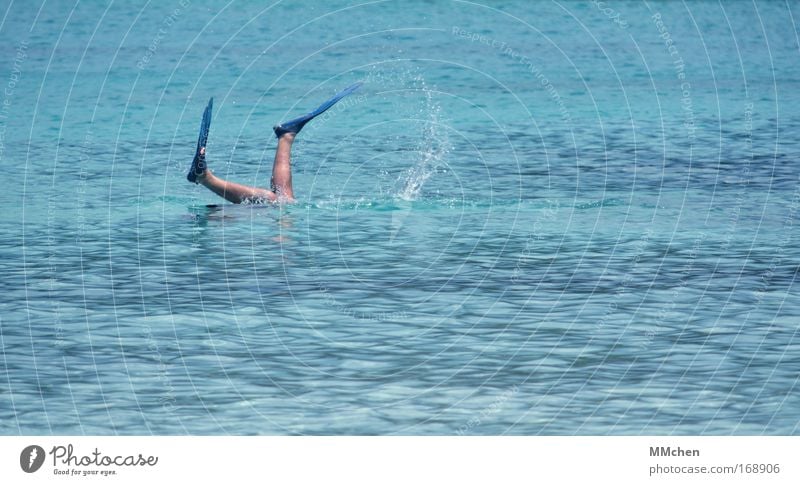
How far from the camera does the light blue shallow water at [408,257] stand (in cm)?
1417

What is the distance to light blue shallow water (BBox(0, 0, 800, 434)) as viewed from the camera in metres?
14.2

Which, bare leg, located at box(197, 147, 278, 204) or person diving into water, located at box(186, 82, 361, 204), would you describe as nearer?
bare leg, located at box(197, 147, 278, 204)

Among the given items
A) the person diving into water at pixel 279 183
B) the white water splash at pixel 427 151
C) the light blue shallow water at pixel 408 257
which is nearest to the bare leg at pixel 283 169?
the person diving into water at pixel 279 183

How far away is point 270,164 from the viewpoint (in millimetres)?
29344

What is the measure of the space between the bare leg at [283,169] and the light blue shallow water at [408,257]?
37cm

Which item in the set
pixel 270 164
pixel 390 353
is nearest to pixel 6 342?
pixel 390 353

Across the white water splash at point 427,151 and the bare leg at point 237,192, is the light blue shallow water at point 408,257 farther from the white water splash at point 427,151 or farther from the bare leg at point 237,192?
the bare leg at point 237,192

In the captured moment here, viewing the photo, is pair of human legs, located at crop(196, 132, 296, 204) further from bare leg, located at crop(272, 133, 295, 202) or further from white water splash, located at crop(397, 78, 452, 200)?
white water splash, located at crop(397, 78, 452, 200)

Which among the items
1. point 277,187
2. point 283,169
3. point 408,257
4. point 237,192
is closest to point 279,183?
point 277,187

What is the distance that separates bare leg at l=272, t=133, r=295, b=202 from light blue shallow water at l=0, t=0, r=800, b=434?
37cm

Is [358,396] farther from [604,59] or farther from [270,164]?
[604,59]

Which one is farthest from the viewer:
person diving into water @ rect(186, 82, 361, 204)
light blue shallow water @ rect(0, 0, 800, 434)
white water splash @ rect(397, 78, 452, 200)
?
white water splash @ rect(397, 78, 452, 200)

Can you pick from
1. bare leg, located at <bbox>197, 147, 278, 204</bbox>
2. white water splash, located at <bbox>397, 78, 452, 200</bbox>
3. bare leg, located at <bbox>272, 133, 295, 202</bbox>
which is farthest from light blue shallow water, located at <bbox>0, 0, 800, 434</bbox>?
bare leg, located at <bbox>272, 133, 295, 202</bbox>

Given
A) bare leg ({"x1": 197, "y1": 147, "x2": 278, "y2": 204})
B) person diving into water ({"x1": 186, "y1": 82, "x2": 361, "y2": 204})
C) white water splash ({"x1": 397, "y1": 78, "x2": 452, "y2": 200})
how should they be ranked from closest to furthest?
bare leg ({"x1": 197, "y1": 147, "x2": 278, "y2": 204}) → person diving into water ({"x1": 186, "y1": 82, "x2": 361, "y2": 204}) → white water splash ({"x1": 397, "y1": 78, "x2": 452, "y2": 200})
